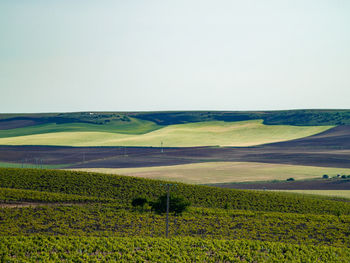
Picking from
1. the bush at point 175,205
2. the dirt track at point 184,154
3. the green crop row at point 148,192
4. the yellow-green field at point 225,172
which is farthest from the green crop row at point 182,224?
the dirt track at point 184,154

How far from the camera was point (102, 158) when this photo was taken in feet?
491

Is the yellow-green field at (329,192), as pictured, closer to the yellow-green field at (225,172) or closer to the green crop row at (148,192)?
the green crop row at (148,192)

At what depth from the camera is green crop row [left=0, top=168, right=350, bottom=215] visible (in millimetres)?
77625

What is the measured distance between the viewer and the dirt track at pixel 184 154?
14025cm

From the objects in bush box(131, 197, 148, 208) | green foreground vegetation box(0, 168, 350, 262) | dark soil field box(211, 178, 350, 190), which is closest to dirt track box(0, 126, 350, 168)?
dark soil field box(211, 178, 350, 190)

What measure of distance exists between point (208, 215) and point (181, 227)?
29.4ft

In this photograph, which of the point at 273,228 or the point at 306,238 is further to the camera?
the point at 273,228

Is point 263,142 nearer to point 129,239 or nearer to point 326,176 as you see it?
point 326,176

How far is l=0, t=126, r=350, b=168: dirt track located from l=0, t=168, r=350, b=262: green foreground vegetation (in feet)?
158

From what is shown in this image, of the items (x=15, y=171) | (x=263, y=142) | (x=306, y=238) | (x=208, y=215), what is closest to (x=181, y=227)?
(x=208, y=215)

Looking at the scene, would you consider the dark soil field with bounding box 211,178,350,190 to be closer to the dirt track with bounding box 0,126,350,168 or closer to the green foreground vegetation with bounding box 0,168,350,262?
the green foreground vegetation with bounding box 0,168,350,262

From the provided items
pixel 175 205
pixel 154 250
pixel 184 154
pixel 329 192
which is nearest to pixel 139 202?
pixel 175 205

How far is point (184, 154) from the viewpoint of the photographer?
16162cm

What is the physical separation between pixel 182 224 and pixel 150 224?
4.25 meters
